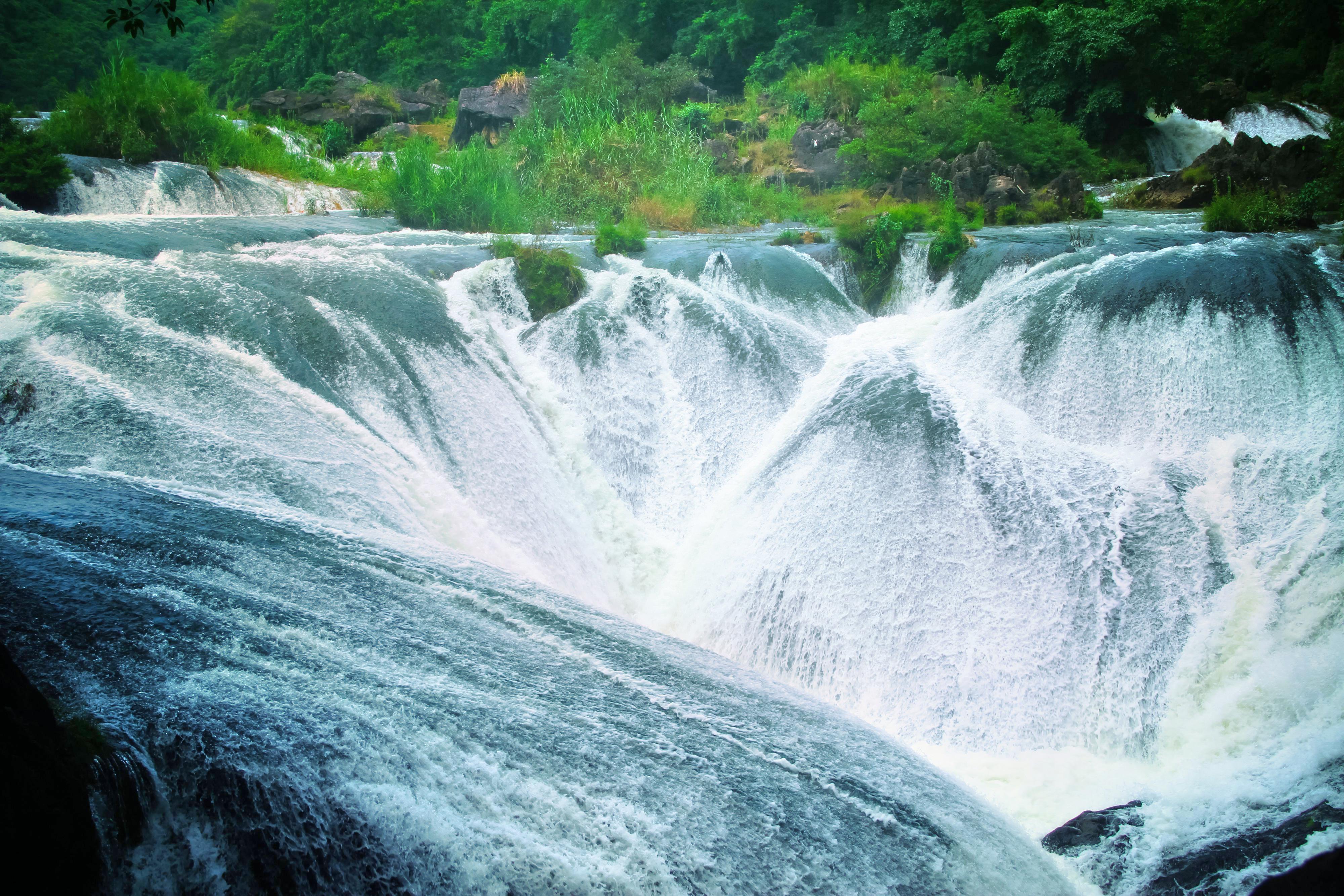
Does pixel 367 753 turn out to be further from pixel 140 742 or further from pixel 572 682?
pixel 572 682

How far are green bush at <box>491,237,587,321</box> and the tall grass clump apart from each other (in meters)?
2.68

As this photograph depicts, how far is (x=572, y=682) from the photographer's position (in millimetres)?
3062

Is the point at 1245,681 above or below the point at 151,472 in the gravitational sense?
below

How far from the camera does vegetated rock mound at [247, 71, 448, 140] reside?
21516mm

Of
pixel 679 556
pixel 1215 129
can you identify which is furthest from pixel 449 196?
pixel 1215 129

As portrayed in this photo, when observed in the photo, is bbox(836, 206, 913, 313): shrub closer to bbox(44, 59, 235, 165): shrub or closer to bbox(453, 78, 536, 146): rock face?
bbox(44, 59, 235, 165): shrub

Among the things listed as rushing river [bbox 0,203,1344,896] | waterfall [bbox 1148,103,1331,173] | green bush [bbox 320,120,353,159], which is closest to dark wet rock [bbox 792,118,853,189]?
waterfall [bbox 1148,103,1331,173]

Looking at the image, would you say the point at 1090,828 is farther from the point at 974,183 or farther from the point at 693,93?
the point at 693,93

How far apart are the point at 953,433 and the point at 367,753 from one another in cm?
442

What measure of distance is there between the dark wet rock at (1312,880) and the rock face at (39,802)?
134 inches

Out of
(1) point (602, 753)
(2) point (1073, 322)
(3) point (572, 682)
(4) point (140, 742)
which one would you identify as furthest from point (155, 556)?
(2) point (1073, 322)

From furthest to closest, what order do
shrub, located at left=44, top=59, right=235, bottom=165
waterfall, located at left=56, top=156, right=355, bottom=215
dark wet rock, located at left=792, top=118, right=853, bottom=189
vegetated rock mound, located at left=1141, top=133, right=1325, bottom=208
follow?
dark wet rock, located at left=792, top=118, right=853, bottom=189, shrub, located at left=44, top=59, right=235, bottom=165, waterfall, located at left=56, top=156, right=355, bottom=215, vegetated rock mound, located at left=1141, top=133, right=1325, bottom=208

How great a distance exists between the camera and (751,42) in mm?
23594

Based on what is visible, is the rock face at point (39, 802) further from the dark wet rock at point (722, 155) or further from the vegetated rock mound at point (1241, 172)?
the dark wet rock at point (722, 155)
